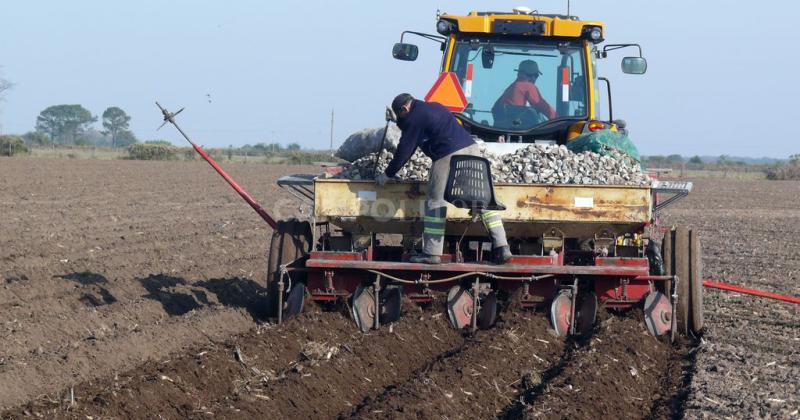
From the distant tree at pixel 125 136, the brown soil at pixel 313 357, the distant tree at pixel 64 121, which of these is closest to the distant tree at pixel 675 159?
the distant tree at pixel 125 136

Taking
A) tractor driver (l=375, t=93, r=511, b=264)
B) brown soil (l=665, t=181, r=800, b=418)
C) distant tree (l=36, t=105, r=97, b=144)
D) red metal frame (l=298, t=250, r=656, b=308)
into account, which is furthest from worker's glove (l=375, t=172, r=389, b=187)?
distant tree (l=36, t=105, r=97, b=144)

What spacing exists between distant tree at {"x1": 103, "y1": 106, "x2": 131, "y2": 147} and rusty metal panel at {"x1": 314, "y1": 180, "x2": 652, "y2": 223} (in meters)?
73.6

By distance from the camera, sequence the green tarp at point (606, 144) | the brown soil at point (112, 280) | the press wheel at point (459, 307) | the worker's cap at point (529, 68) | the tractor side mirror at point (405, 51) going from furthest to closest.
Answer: the worker's cap at point (529, 68) → the tractor side mirror at point (405, 51) → the green tarp at point (606, 144) → the press wheel at point (459, 307) → the brown soil at point (112, 280)

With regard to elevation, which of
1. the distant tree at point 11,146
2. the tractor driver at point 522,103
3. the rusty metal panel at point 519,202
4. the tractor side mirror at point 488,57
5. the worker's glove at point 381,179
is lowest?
the rusty metal panel at point 519,202

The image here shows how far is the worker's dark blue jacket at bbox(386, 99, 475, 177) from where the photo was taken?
8.41 meters

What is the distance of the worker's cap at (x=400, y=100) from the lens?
8430 mm

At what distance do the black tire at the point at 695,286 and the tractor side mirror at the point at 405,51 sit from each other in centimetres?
302

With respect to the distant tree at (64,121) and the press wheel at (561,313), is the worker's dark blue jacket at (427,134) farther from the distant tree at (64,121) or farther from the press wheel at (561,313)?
the distant tree at (64,121)

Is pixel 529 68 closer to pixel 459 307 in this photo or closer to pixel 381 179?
pixel 381 179

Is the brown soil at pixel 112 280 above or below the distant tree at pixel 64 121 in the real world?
below

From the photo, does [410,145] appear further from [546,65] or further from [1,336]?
[1,336]

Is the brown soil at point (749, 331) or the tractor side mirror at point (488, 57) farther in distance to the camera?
the tractor side mirror at point (488, 57)

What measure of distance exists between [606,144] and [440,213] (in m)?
1.65

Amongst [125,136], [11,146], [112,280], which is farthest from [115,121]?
[112,280]
